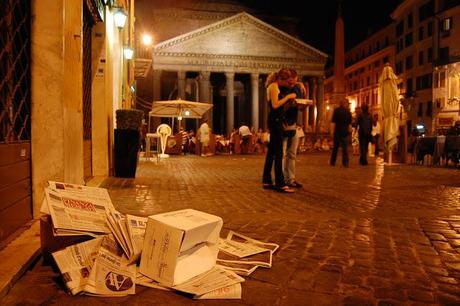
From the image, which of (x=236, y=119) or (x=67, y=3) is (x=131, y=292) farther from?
(x=236, y=119)

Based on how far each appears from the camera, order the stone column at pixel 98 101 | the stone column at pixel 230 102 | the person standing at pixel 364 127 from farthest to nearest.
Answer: the stone column at pixel 230 102
the person standing at pixel 364 127
the stone column at pixel 98 101

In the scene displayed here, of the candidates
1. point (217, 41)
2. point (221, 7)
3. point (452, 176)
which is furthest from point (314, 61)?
point (452, 176)

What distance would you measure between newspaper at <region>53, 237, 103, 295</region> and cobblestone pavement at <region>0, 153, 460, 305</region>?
0.09m

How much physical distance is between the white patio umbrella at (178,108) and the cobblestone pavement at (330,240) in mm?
15988

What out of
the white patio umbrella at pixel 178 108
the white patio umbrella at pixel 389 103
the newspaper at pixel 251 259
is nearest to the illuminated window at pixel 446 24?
the white patio umbrella at pixel 178 108

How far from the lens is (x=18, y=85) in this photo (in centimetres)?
465

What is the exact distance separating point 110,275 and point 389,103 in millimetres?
12065

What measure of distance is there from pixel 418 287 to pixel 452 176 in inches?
339

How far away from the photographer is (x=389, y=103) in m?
13.6

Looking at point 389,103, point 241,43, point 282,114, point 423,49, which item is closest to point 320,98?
point 241,43

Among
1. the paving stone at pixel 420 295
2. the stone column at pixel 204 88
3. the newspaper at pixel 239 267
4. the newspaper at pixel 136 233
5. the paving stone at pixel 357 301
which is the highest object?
the stone column at pixel 204 88

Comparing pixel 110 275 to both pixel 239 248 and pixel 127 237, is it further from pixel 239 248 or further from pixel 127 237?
pixel 239 248

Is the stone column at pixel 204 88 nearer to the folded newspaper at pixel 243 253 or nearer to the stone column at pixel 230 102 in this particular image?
the stone column at pixel 230 102

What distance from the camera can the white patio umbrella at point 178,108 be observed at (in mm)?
24469
